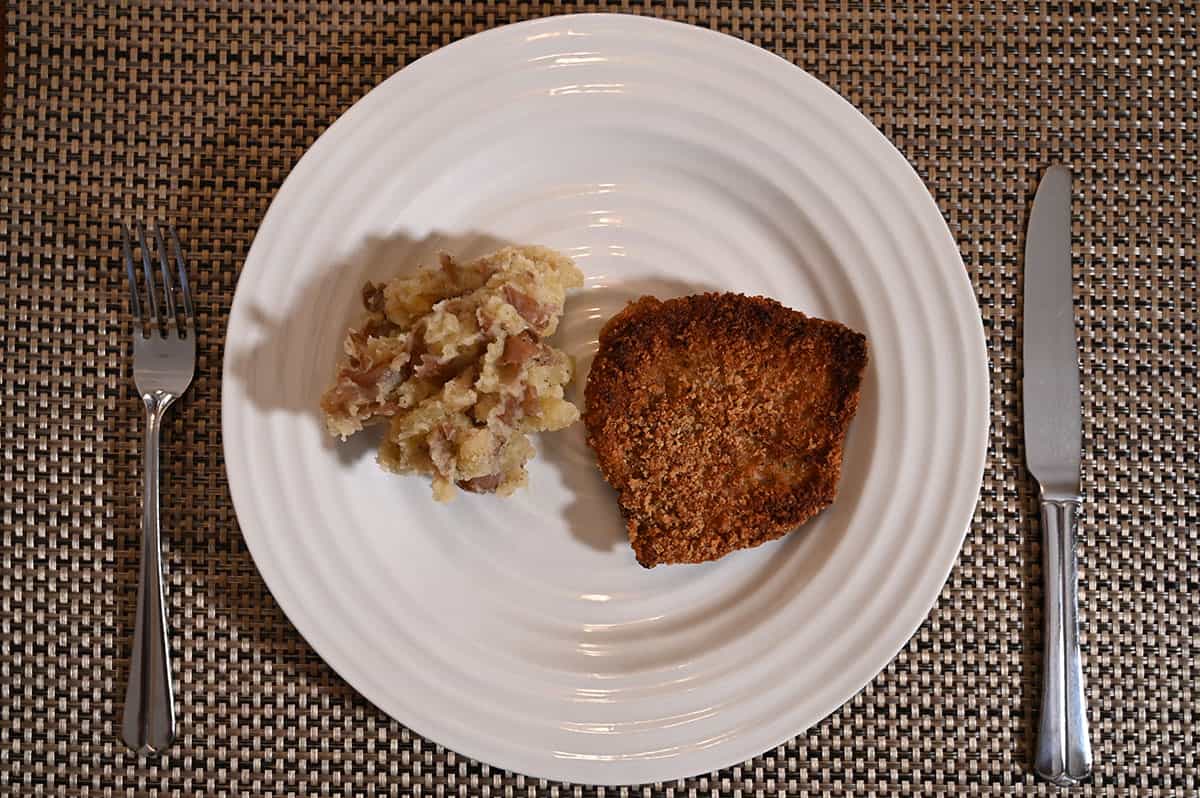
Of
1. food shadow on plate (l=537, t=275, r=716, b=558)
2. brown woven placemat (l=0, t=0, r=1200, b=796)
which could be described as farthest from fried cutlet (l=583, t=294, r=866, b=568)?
brown woven placemat (l=0, t=0, r=1200, b=796)

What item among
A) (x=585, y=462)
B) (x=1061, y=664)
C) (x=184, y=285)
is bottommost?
(x=1061, y=664)

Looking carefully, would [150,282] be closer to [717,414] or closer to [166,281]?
[166,281]

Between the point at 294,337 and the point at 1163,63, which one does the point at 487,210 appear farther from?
the point at 1163,63

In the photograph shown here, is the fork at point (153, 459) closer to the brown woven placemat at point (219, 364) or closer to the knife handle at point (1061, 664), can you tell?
the brown woven placemat at point (219, 364)

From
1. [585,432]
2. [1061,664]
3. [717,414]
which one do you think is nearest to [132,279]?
[585,432]

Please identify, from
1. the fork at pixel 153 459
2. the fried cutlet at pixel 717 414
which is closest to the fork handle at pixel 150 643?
the fork at pixel 153 459
